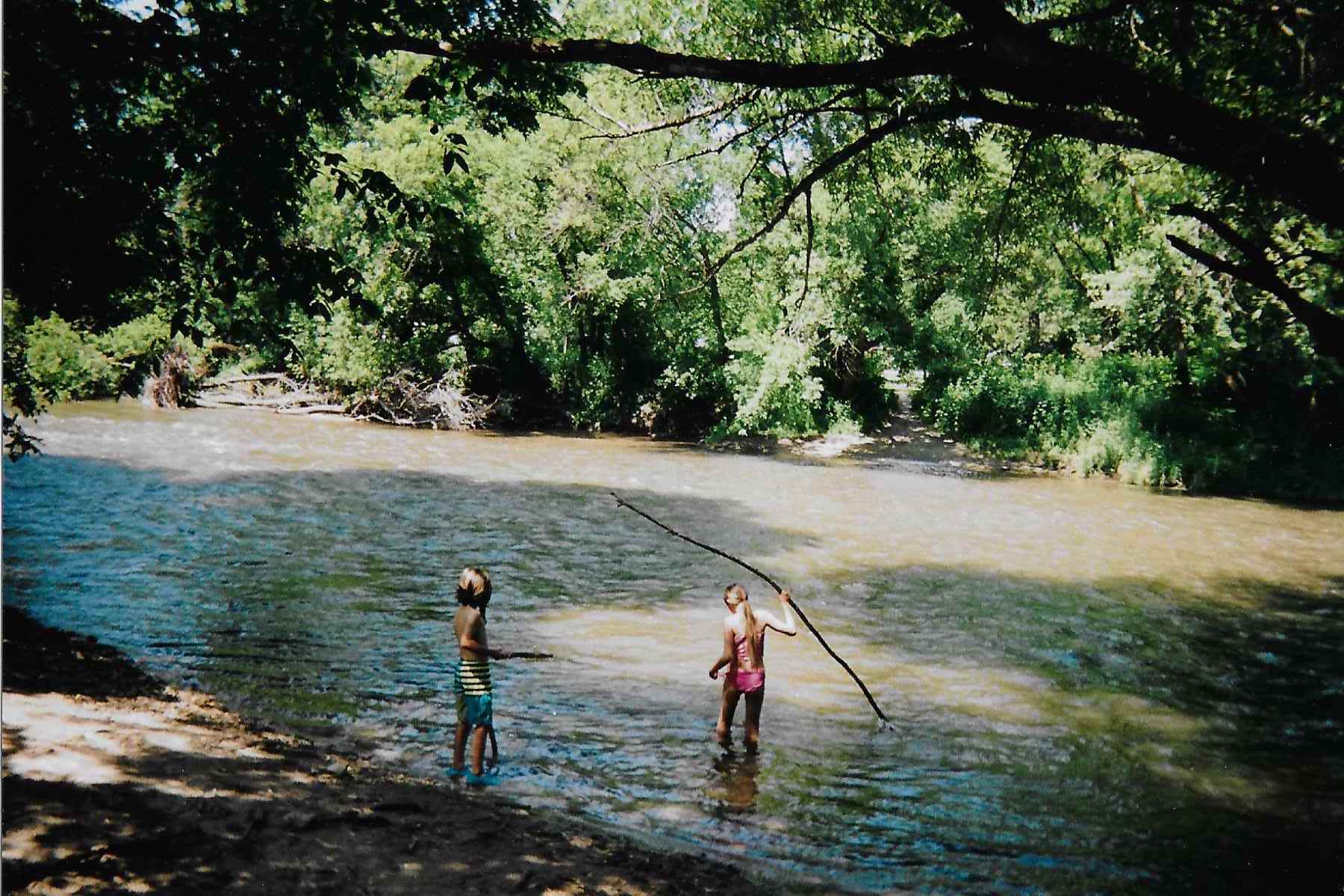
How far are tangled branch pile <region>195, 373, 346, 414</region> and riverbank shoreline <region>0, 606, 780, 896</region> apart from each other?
32.7m

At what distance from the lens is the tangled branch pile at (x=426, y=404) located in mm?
37594

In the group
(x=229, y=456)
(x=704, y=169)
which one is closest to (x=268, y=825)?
(x=229, y=456)

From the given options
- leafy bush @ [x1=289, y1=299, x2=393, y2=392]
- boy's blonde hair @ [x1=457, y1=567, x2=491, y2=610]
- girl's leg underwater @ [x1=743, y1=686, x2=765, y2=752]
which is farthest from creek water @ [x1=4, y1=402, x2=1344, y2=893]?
leafy bush @ [x1=289, y1=299, x2=393, y2=392]

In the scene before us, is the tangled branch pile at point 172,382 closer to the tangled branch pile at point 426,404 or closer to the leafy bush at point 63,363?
the leafy bush at point 63,363

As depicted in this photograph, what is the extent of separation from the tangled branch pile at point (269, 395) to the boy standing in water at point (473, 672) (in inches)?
1303

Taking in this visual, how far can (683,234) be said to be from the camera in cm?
3006

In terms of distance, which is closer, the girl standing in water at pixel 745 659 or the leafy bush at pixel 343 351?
the girl standing in water at pixel 745 659

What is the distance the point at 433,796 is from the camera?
6906 millimetres

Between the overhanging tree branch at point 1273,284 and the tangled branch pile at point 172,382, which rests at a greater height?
the overhanging tree branch at point 1273,284

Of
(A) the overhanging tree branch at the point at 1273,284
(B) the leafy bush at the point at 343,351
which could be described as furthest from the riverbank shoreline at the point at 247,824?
(B) the leafy bush at the point at 343,351

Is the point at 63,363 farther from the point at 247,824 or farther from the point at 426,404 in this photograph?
the point at 247,824

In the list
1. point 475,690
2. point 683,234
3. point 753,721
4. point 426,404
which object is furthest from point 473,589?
point 426,404

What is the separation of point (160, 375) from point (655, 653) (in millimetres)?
32702

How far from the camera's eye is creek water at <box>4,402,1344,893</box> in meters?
7.80
